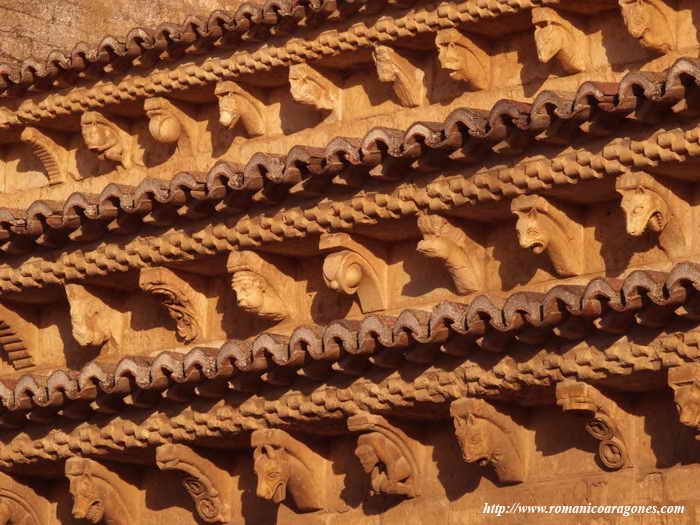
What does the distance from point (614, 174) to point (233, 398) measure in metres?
2.79

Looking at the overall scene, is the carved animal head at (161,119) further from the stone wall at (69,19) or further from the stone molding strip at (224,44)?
the stone wall at (69,19)

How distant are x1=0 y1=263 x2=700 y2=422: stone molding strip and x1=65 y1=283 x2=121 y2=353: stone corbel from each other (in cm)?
52

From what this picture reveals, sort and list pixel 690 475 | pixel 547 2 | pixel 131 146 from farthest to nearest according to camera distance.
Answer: pixel 131 146
pixel 547 2
pixel 690 475

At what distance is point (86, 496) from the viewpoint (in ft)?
56.1

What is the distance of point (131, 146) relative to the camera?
59.2 feet

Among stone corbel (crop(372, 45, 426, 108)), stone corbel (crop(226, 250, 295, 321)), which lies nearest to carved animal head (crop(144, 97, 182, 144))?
stone corbel (crop(226, 250, 295, 321))

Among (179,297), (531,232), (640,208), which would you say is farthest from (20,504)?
(640,208)

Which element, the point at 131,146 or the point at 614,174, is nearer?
the point at 614,174

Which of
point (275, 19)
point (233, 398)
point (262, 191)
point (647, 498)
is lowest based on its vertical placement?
Result: point (647, 498)

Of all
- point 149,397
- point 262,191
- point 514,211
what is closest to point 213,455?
point 149,397

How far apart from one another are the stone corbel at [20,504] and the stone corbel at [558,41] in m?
4.42

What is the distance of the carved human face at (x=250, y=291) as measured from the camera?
54.1ft

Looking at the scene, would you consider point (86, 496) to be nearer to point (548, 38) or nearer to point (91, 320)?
point (91, 320)

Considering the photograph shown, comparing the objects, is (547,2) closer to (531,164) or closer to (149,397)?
(531,164)
